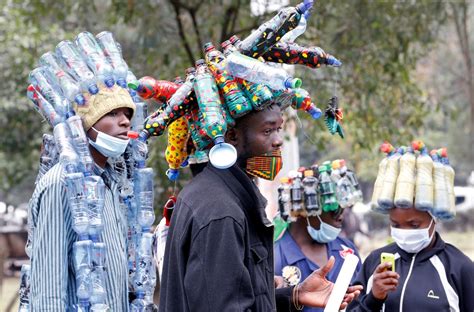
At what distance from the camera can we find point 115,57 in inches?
205


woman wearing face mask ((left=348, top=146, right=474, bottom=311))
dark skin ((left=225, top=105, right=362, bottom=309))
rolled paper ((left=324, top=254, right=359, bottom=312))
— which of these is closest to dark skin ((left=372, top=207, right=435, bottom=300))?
woman wearing face mask ((left=348, top=146, right=474, bottom=311))

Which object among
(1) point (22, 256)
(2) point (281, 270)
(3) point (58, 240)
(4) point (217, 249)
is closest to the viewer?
(4) point (217, 249)

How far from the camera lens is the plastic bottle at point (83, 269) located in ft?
15.1

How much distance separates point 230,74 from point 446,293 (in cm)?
217

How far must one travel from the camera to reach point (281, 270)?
20.7ft

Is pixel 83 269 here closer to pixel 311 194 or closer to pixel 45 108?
pixel 45 108

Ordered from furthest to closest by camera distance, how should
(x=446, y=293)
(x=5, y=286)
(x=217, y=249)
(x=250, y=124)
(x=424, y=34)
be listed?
(x=5, y=286), (x=424, y=34), (x=446, y=293), (x=250, y=124), (x=217, y=249)

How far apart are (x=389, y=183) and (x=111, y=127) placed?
1.88 meters

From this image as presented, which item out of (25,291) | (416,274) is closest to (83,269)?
(25,291)

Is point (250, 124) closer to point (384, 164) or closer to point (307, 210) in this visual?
point (384, 164)

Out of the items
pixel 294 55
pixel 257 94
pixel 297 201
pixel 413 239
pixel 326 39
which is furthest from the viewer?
pixel 326 39

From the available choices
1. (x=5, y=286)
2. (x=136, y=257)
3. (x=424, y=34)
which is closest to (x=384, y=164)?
(x=136, y=257)

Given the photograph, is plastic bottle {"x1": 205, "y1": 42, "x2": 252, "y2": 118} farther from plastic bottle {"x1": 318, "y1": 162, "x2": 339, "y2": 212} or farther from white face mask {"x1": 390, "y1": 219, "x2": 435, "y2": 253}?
plastic bottle {"x1": 318, "y1": 162, "x2": 339, "y2": 212}

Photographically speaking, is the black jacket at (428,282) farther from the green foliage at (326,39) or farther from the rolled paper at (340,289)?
the green foliage at (326,39)
